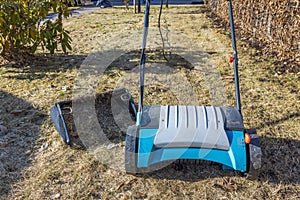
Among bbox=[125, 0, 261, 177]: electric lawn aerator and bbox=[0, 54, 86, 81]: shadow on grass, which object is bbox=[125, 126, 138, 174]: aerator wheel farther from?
bbox=[0, 54, 86, 81]: shadow on grass

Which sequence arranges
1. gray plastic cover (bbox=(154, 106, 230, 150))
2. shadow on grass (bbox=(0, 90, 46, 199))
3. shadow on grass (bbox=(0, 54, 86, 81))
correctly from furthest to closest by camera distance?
1. shadow on grass (bbox=(0, 54, 86, 81))
2. shadow on grass (bbox=(0, 90, 46, 199))
3. gray plastic cover (bbox=(154, 106, 230, 150))

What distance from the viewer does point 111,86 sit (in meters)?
3.54

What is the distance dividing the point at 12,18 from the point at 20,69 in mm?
712

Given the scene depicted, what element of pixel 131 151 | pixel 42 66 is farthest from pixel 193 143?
pixel 42 66

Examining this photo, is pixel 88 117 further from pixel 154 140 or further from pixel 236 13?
pixel 236 13

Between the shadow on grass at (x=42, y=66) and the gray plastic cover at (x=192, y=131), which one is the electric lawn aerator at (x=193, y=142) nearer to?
the gray plastic cover at (x=192, y=131)

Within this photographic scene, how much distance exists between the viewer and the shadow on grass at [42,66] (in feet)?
12.4

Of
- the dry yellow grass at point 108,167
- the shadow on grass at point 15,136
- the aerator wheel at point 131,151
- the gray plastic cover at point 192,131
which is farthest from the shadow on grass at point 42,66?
the gray plastic cover at point 192,131

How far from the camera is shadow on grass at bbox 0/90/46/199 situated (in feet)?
7.04

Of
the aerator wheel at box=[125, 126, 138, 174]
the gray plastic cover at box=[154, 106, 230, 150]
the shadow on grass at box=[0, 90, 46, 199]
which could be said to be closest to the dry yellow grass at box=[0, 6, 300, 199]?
the shadow on grass at box=[0, 90, 46, 199]

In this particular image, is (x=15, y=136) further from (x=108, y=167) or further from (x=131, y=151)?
(x=131, y=151)

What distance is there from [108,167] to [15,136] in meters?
0.93

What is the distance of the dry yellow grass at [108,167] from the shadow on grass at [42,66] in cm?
1

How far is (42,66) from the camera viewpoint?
4.07m
